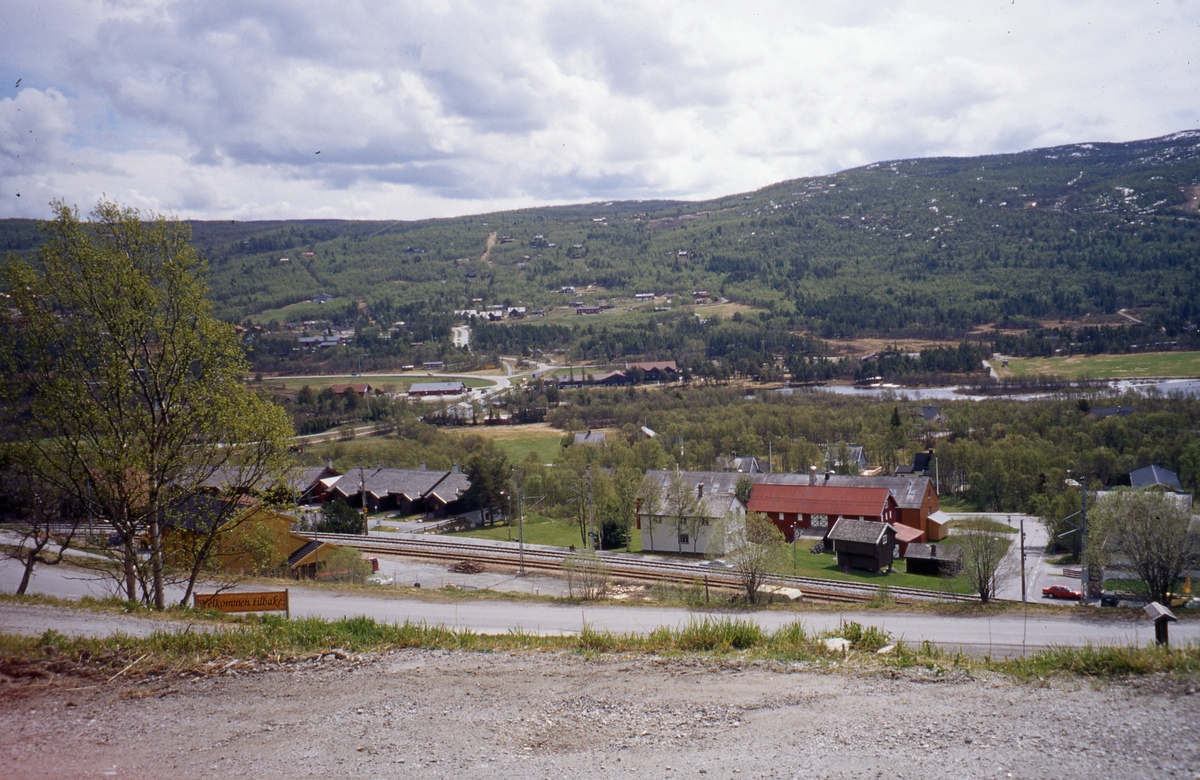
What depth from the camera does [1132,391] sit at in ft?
236

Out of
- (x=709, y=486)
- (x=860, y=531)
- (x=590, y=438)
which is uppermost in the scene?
(x=590, y=438)

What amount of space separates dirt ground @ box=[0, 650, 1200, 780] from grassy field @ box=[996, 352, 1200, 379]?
103579 millimetres

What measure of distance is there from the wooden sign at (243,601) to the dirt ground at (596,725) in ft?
9.65

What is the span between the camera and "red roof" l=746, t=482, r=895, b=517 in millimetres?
40719

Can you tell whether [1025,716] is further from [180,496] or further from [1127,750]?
[180,496]

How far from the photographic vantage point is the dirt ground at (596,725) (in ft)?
15.8

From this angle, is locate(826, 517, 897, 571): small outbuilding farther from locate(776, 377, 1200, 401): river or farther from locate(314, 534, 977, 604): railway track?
locate(776, 377, 1200, 401): river

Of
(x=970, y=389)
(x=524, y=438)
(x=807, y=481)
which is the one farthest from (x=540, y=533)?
(x=970, y=389)

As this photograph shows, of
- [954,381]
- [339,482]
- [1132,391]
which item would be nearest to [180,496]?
[339,482]

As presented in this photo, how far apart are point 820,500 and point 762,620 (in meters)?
31.9

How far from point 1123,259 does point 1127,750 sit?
8009 inches

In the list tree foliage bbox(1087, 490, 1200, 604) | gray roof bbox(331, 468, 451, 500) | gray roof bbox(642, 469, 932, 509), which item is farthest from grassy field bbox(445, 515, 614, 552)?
tree foliage bbox(1087, 490, 1200, 604)

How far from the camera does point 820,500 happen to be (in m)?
42.5

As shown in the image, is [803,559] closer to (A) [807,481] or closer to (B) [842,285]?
(A) [807,481]
